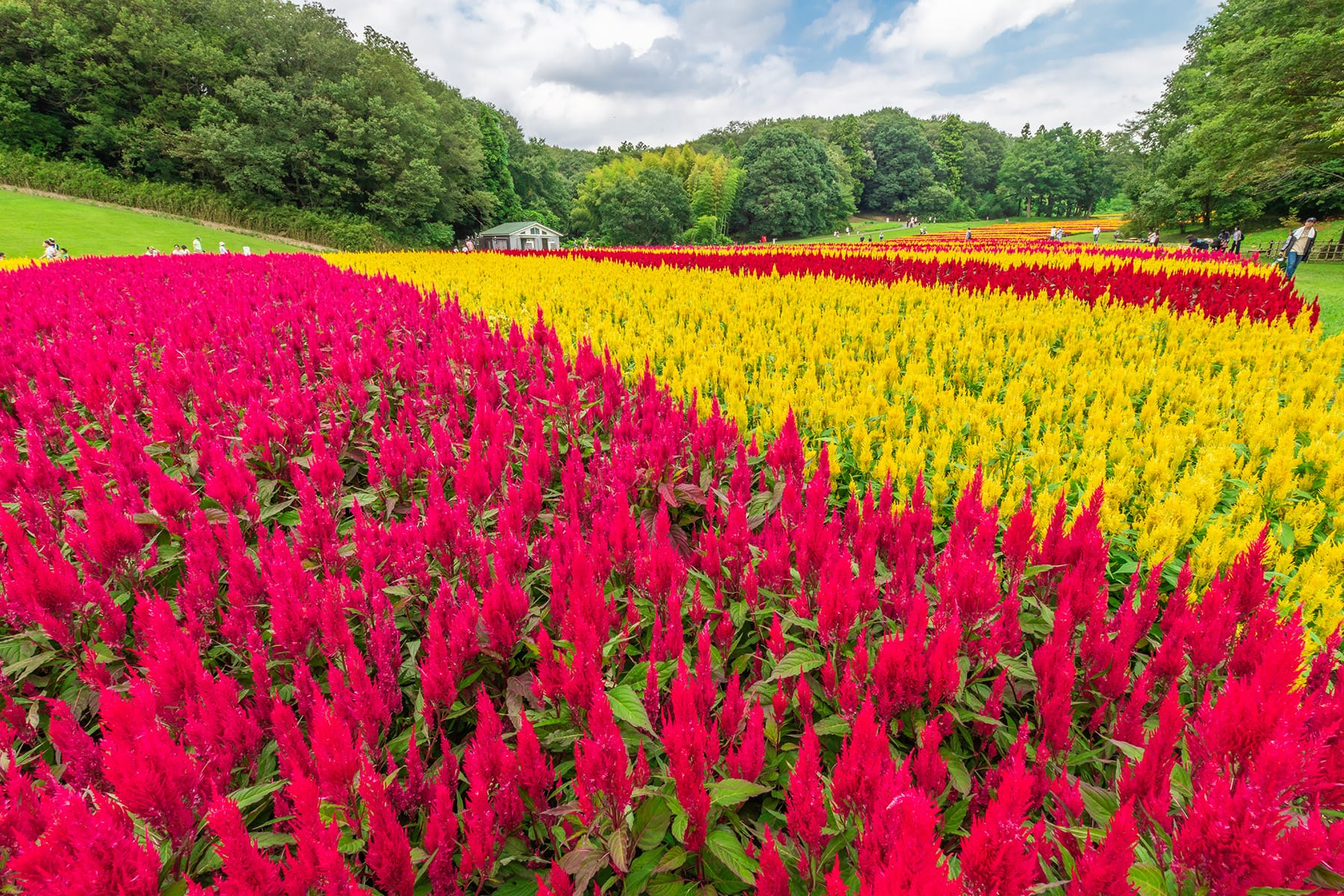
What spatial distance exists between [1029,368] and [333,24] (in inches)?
2571

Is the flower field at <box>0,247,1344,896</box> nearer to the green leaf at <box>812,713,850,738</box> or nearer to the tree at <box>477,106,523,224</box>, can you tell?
the green leaf at <box>812,713,850,738</box>

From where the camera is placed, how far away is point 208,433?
9.40 ft

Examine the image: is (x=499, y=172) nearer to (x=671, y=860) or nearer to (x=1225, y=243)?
(x=1225, y=243)

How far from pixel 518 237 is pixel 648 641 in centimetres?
5956

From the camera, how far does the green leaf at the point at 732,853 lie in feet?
3.90

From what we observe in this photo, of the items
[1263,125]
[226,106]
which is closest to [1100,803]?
[1263,125]

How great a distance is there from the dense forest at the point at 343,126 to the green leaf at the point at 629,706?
96.4ft

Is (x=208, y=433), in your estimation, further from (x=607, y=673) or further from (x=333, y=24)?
(x=333, y=24)

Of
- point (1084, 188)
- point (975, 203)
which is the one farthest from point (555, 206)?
point (1084, 188)

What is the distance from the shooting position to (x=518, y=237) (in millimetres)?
56031

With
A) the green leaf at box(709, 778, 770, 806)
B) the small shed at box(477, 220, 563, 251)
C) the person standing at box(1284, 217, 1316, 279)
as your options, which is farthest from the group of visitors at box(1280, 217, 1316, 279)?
the small shed at box(477, 220, 563, 251)

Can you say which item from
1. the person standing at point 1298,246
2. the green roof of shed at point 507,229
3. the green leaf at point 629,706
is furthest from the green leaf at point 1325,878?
the green roof of shed at point 507,229

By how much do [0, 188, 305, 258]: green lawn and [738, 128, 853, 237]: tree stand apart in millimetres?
46163

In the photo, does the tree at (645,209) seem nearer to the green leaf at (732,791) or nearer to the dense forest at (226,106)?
the dense forest at (226,106)
